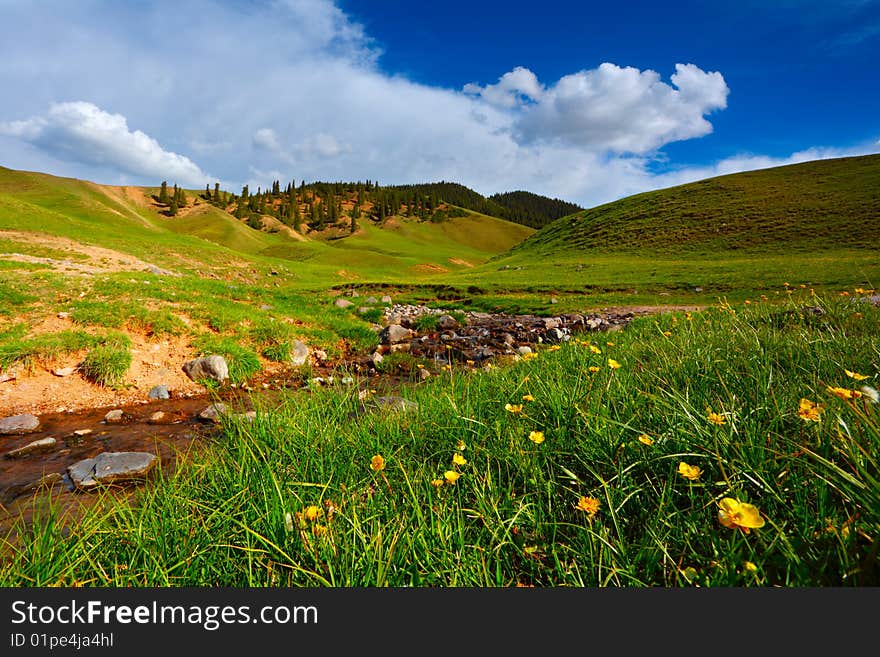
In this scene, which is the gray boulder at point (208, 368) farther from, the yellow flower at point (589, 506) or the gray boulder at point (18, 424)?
the yellow flower at point (589, 506)

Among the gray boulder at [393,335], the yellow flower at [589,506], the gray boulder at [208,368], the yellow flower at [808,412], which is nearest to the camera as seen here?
the yellow flower at [589,506]

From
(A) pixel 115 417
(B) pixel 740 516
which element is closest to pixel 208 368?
(A) pixel 115 417

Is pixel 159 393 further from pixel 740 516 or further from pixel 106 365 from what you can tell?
pixel 740 516

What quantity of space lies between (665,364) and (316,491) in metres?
3.22

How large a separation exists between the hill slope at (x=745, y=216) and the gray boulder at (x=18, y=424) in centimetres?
5566

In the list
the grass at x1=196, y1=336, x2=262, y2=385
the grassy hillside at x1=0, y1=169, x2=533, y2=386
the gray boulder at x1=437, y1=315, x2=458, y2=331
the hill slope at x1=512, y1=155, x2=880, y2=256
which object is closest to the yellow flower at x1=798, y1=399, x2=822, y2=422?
the grass at x1=196, y1=336, x2=262, y2=385

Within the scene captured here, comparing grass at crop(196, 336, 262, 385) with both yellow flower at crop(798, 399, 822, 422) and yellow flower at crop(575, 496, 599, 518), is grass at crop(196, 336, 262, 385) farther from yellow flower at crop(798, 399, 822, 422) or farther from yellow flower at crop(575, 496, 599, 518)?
yellow flower at crop(798, 399, 822, 422)

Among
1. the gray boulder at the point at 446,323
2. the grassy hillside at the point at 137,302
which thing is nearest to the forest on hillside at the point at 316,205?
the grassy hillside at the point at 137,302

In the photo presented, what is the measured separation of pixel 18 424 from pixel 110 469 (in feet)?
8.59

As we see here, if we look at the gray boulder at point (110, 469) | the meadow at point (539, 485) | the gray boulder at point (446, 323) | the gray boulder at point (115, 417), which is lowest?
the gray boulder at point (115, 417)

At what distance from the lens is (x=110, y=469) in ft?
13.0

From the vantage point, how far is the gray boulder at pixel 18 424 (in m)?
5.11

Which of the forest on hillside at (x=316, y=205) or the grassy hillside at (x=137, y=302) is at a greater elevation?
the forest on hillside at (x=316, y=205)

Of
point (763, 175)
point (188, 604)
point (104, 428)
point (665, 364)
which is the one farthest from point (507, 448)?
point (763, 175)
